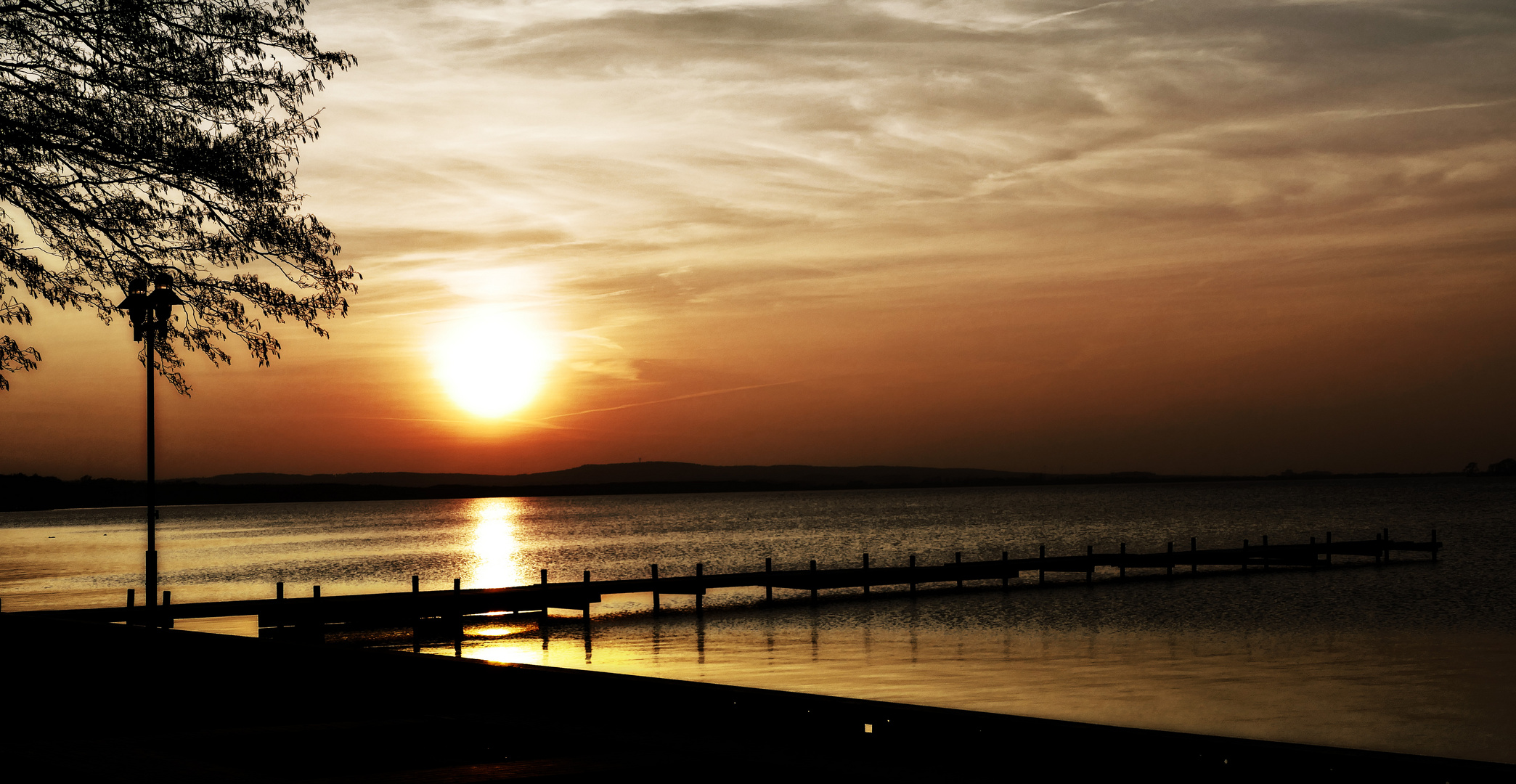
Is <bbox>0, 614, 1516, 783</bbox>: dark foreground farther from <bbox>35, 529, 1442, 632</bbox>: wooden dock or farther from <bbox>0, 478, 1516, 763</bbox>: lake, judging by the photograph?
<bbox>0, 478, 1516, 763</bbox>: lake

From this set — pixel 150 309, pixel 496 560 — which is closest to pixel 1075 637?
pixel 150 309

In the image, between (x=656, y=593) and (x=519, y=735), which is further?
(x=656, y=593)

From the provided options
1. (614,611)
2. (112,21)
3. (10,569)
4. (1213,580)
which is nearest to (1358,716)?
(112,21)

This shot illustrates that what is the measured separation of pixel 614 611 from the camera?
2020 inches

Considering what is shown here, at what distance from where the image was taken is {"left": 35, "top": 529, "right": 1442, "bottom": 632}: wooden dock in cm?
3794

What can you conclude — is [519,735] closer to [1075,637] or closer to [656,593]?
[1075,637]

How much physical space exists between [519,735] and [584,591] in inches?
1286

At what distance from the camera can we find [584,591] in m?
44.7

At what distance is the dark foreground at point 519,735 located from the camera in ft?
34.5

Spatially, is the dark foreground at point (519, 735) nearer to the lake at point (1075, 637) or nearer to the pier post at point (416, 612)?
the lake at point (1075, 637)

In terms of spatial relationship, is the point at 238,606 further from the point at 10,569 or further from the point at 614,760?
the point at 10,569

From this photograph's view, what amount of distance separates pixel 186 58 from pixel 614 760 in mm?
Answer: 10115

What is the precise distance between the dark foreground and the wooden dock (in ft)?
29.1

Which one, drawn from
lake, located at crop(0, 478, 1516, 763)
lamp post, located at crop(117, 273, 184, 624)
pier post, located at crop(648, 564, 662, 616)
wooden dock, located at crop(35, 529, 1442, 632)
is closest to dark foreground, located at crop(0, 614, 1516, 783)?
lamp post, located at crop(117, 273, 184, 624)
